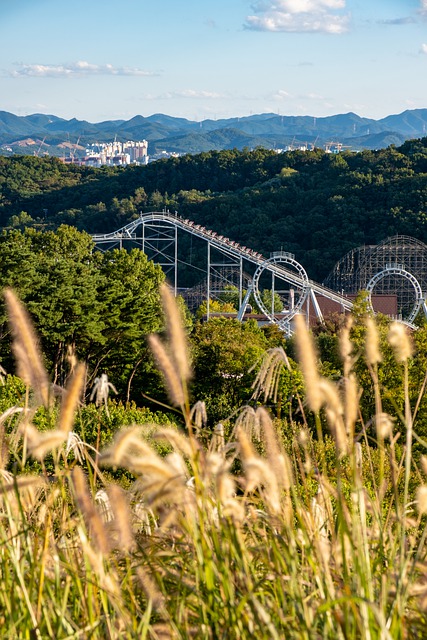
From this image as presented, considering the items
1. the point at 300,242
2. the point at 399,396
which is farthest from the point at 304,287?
the point at 300,242

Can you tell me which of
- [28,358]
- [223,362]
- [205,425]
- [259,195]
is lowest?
[223,362]

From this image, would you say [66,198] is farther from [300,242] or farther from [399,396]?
[399,396]

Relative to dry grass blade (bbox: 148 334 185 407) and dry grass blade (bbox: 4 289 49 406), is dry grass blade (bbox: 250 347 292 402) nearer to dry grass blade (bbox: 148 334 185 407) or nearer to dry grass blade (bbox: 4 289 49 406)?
dry grass blade (bbox: 148 334 185 407)

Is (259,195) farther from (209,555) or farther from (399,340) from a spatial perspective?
(209,555)

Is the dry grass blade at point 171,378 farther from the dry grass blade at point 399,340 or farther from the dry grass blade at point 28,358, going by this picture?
the dry grass blade at point 399,340

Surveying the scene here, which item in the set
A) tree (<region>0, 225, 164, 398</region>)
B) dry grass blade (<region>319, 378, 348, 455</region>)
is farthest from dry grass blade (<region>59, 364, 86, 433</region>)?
tree (<region>0, 225, 164, 398</region>)

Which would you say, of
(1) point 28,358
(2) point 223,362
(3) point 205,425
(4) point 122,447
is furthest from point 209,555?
(2) point 223,362

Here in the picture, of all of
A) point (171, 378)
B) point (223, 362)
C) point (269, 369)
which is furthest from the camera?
point (223, 362)

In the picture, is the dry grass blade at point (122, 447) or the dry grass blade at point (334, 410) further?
the dry grass blade at point (334, 410)

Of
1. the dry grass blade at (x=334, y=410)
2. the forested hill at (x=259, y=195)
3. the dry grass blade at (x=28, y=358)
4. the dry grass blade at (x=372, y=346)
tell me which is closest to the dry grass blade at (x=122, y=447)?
the dry grass blade at (x=28, y=358)
